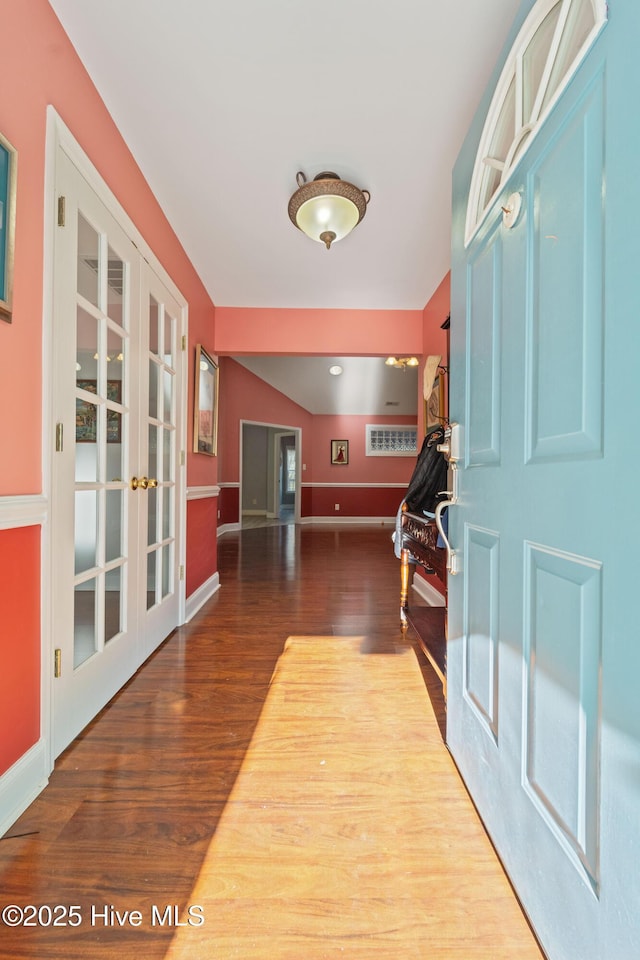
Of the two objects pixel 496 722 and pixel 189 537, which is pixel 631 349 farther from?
pixel 189 537

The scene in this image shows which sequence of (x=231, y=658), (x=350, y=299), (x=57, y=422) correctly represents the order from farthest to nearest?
(x=350, y=299) < (x=231, y=658) < (x=57, y=422)

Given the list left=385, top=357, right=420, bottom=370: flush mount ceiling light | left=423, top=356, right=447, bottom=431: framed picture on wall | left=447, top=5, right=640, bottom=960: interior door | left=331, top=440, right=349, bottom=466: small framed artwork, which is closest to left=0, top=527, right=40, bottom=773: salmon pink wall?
left=447, top=5, right=640, bottom=960: interior door

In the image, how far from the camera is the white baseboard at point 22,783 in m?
1.06

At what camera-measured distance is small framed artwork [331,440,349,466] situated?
8203 millimetres

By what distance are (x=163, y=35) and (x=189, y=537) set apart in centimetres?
233

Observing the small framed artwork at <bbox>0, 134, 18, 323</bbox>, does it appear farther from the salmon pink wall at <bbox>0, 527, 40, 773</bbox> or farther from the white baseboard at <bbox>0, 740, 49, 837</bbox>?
the white baseboard at <bbox>0, 740, 49, 837</bbox>

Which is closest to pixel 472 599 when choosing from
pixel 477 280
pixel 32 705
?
pixel 477 280

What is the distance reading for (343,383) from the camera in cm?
714

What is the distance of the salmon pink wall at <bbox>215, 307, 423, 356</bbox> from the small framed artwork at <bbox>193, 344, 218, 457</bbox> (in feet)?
1.15

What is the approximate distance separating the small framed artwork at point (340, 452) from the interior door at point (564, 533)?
704cm

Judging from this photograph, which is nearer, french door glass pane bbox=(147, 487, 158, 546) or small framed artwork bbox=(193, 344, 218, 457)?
french door glass pane bbox=(147, 487, 158, 546)

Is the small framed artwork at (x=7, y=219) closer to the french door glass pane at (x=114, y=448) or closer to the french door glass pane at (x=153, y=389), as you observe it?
the french door glass pane at (x=114, y=448)

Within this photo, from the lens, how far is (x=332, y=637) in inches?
94.7

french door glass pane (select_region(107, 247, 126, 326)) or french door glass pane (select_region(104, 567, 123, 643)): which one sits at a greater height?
french door glass pane (select_region(107, 247, 126, 326))
